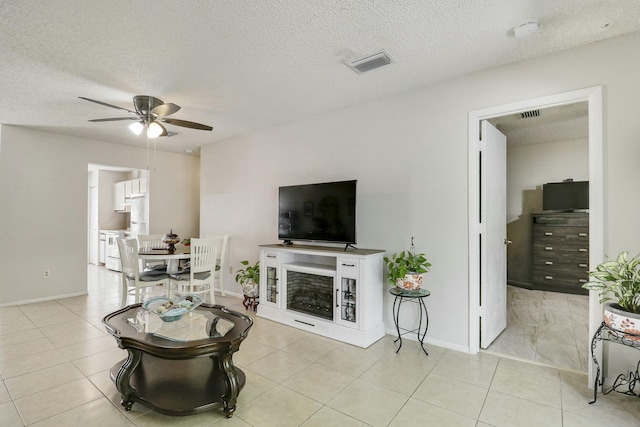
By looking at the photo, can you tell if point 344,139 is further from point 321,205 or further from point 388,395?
point 388,395

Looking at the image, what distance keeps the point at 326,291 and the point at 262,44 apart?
8.03 feet

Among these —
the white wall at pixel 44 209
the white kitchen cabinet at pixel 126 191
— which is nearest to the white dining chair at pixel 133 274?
the white wall at pixel 44 209

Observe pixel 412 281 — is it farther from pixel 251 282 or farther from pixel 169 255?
pixel 169 255

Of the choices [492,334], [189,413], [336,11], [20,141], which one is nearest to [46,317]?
[20,141]

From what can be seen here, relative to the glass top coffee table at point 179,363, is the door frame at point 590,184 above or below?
above

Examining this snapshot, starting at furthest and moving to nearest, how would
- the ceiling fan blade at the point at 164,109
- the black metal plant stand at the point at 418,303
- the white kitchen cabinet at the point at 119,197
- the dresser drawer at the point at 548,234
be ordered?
the white kitchen cabinet at the point at 119,197 < the dresser drawer at the point at 548,234 < the ceiling fan blade at the point at 164,109 < the black metal plant stand at the point at 418,303

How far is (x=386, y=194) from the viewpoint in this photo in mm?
3363

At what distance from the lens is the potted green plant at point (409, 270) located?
2855 mm

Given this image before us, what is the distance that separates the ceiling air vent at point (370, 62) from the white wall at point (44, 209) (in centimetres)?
477

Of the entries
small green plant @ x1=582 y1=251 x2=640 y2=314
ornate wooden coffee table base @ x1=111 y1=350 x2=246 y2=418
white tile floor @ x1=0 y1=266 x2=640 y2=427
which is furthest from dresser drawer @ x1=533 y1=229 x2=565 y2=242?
ornate wooden coffee table base @ x1=111 y1=350 x2=246 y2=418

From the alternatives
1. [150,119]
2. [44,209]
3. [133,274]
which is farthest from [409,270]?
[44,209]

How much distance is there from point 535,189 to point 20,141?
8.61 meters

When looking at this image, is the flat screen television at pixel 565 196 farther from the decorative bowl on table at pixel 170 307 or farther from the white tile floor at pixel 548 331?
the decorative bowl on table at pixel 170 307

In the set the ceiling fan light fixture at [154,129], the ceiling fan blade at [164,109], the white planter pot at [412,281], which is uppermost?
the ceiling fan blade at [164,109]
